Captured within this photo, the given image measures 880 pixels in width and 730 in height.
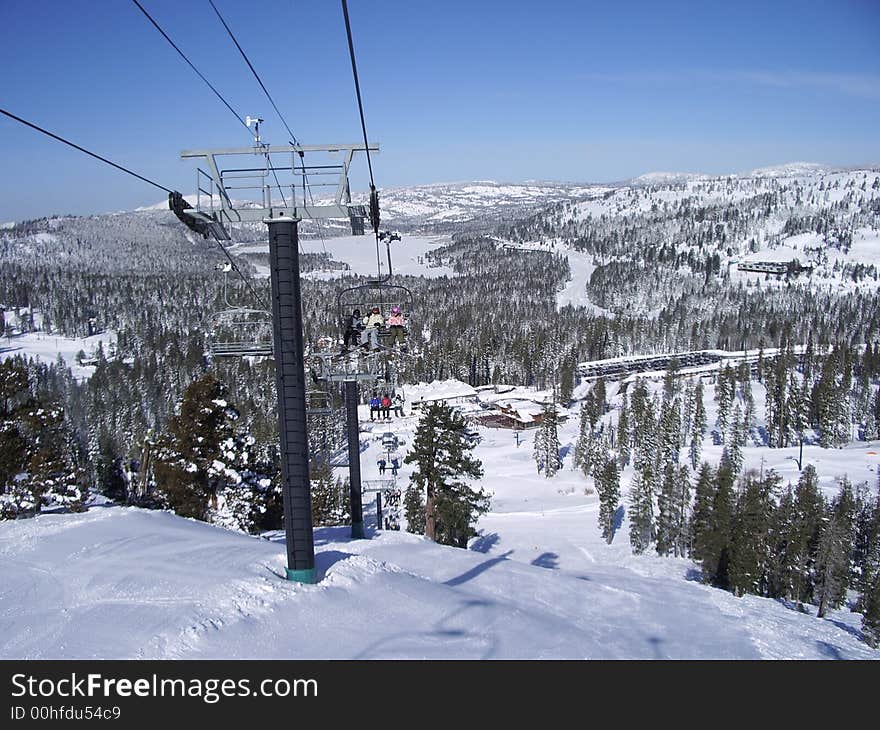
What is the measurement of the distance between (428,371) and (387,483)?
5234cm

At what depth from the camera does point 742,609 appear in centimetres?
1160

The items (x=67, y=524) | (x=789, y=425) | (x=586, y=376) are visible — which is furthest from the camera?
(x=586, y=376)

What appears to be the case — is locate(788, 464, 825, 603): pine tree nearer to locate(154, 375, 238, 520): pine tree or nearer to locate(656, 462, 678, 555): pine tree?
locate(656, 462, 678, 555): pine tree

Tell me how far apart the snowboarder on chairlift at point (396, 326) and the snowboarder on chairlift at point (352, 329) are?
2.17 feet

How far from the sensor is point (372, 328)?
12711 millimetres

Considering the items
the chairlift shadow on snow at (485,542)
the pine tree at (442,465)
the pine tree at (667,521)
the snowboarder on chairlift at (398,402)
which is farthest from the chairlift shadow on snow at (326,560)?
the pine tree at (667,521)

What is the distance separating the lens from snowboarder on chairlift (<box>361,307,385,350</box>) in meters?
12.6

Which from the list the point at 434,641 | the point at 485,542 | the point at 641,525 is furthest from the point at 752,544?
the point at 434,641

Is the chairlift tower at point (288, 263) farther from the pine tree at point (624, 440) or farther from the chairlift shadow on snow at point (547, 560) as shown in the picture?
the pine tree at point (624, 440)

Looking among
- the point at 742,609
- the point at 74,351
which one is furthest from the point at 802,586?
the point at 74,351

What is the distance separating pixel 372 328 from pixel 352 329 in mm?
406

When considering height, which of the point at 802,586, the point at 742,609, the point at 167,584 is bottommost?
the point at 802,586

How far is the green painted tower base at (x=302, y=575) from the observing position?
29.5 ft
